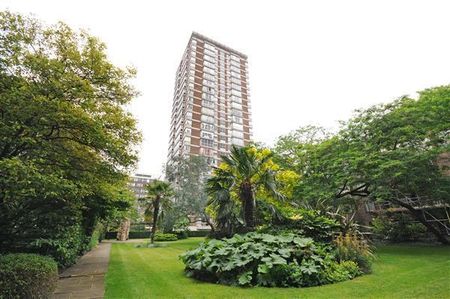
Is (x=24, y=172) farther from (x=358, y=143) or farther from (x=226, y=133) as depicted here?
(x=226, y=133)

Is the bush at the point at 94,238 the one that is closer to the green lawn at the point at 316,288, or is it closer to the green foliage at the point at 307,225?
the green lawn at the point at 316,288

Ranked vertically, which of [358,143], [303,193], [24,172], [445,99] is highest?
[445,99]

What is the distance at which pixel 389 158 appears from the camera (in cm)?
1358

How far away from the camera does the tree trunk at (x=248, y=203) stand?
12523 mm

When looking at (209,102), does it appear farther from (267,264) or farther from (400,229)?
(267,264)

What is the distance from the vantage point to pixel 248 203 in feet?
41.8

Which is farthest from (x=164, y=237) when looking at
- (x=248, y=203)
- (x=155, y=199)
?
(x=248, y=203)

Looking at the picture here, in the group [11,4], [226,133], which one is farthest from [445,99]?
[226,133]

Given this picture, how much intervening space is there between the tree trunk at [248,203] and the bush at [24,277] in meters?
8.69

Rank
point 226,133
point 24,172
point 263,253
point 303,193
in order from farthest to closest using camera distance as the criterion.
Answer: point 226,133
point 303,193
point 263,253
point 24,172

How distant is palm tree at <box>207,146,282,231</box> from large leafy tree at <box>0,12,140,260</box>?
5.29 metres

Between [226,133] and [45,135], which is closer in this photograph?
[45,135]

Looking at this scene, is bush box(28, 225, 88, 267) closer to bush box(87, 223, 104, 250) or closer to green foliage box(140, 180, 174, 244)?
bush box(87, 223, 104, 250)

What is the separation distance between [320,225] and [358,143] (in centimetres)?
767
